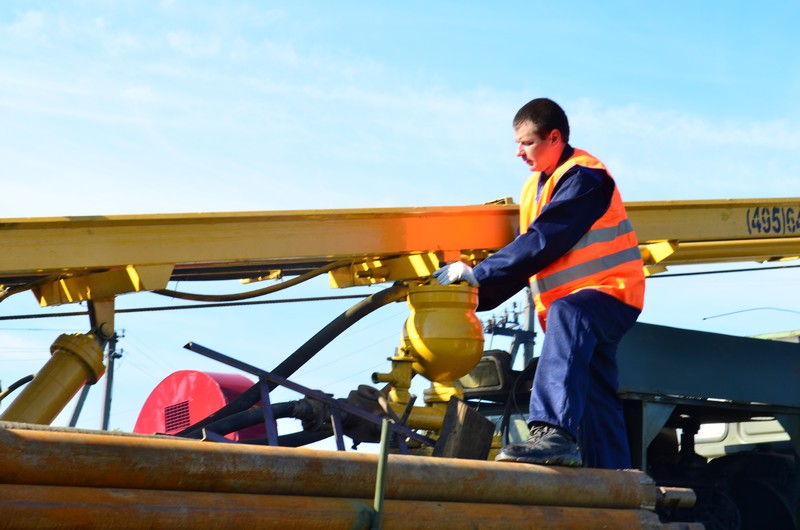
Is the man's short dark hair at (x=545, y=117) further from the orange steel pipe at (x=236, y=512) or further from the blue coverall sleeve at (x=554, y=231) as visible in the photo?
the orange steel pipe at (x=236, y=512)

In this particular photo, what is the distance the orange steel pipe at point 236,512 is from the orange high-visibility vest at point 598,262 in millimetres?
1067

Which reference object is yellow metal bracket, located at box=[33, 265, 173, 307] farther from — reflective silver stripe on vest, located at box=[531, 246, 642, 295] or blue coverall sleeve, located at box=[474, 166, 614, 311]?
reflective silver stripe on vest, located at box=[531, 246, 642, 295]

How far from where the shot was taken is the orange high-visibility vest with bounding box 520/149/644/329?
4598mm

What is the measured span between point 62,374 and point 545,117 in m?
2.51

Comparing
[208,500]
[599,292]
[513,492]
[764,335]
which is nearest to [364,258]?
[599,292]

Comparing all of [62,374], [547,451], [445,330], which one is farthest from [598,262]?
[62,374]

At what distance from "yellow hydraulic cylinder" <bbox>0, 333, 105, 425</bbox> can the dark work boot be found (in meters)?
2.18

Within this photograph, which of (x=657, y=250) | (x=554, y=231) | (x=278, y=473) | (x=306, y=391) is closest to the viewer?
(x=278, y=473)

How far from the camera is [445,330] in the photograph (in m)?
5.56

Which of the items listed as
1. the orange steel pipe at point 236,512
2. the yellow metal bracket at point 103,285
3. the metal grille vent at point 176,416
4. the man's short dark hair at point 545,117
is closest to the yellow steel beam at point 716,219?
the man's short dark hair at point 545,117

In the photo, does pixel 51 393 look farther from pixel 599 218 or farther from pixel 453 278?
pixel 599 218

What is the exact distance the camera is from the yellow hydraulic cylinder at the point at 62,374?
17.0 ft

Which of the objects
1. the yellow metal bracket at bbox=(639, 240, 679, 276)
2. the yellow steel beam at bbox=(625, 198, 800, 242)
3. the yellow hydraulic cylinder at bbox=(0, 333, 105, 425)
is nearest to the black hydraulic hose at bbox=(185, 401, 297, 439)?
the yellow hydraulic cylinder at bbox=(0, 333, 105, 425)

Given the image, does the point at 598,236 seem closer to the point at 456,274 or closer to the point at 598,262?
the point at 598,262
